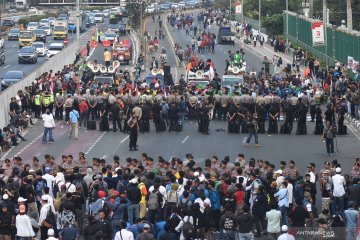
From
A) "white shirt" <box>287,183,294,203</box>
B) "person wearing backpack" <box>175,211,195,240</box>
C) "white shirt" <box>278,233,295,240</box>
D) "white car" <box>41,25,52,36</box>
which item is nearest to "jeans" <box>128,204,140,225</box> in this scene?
"person wearing backpack" <box>175,211,195,240</box>

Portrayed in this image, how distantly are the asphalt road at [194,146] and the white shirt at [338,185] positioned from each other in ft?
25.7

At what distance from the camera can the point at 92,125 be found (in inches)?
1868

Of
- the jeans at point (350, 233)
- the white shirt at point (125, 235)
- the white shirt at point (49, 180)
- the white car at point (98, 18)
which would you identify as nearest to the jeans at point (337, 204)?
the jeans at point (350, 233)

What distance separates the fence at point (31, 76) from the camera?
47625mm

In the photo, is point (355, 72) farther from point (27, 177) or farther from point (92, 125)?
point (27, 177)

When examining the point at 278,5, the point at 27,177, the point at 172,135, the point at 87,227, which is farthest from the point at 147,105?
the point at 278,5

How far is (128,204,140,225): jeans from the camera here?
27578 millimetres

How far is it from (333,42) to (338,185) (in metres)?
44.9

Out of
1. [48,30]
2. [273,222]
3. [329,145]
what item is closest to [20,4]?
[48,30]

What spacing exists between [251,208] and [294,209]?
1407 millimetres

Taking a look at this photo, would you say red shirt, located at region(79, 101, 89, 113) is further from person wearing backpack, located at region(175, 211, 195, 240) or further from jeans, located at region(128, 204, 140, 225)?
person wearing backpack, located at region(175, 211, 195, 240)

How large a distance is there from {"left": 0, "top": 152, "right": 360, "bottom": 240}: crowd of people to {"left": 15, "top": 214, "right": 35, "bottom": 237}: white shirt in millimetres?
22

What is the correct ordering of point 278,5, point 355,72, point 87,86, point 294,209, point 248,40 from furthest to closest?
point 278,5 < point 248,40 < point 355,72 < point 87,86 < point 294,209

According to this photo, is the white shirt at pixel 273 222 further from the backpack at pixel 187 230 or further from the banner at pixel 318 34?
the banner at pixel 318 34
